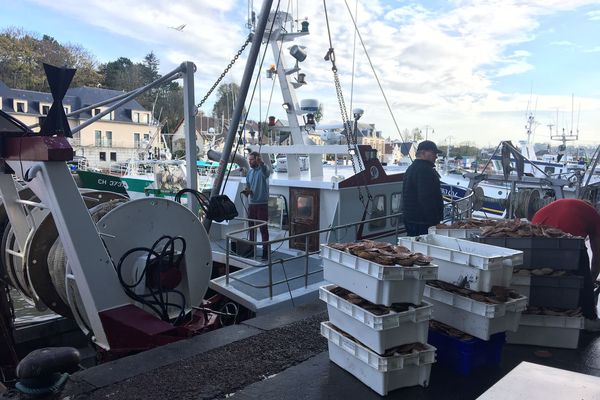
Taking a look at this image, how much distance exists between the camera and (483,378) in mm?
3482

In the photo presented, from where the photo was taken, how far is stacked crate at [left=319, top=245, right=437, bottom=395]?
306 centimetres

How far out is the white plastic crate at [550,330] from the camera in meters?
3.96

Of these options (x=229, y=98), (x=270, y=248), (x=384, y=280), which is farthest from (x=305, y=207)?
(x=229, y=98)

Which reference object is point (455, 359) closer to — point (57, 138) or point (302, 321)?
point (302, 321)

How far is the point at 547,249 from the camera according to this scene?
4016mm

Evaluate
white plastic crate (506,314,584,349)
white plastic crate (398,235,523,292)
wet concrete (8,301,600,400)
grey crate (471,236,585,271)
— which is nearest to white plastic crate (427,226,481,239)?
grey crate (471,236,585,271)

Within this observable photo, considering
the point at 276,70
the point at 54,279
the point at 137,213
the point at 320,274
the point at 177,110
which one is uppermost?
the point at 177,110

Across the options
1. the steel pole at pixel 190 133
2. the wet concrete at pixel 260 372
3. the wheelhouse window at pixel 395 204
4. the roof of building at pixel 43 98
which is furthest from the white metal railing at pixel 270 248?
the roof of building at pixel 43 98

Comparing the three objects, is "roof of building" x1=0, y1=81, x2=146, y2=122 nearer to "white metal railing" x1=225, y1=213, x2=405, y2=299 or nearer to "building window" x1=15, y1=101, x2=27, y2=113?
"building window" x1=15, y1=101, x2=27, y2=113

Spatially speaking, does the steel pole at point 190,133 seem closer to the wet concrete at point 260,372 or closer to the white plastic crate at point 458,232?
the wet concrete at point 260,372

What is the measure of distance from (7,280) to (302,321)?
159 inches

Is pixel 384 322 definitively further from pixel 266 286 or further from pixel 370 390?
pixel 266 286

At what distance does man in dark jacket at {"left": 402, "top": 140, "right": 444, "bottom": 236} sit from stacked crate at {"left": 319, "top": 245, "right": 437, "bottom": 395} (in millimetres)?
2241

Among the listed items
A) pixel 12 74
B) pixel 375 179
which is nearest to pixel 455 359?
pixel 375 179
